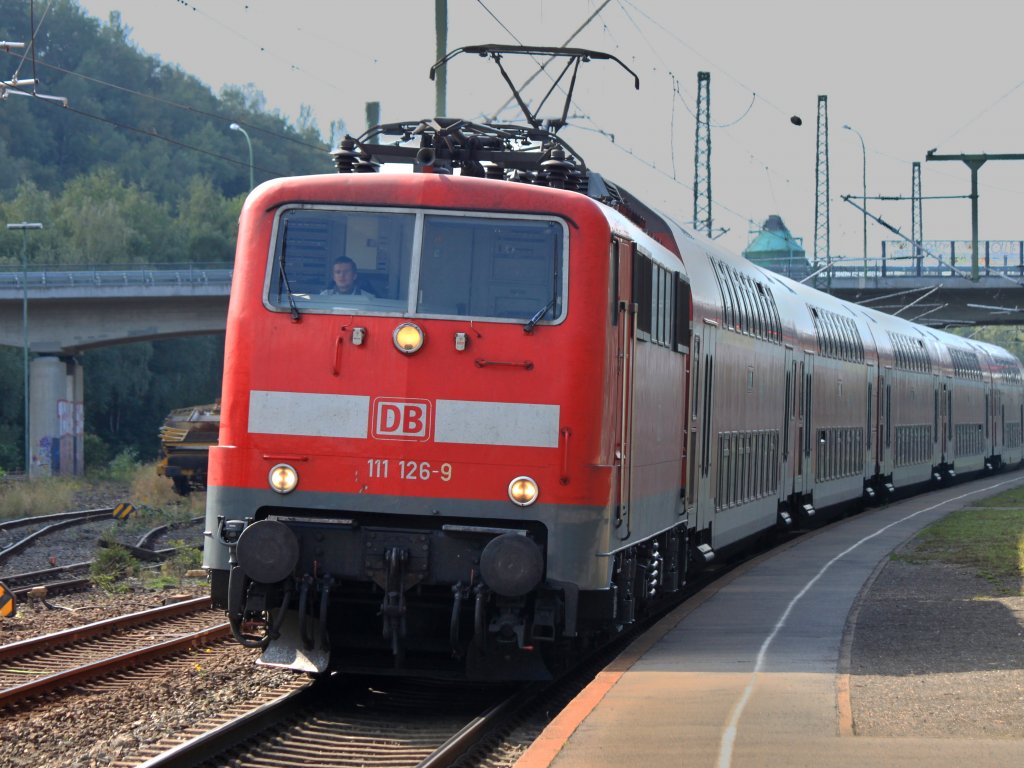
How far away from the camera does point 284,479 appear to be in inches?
377

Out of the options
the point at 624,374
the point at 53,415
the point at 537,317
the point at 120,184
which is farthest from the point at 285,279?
the point at 120,184

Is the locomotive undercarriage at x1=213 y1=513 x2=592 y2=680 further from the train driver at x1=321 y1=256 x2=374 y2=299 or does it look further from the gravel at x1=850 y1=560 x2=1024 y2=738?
the gravel at x1=850 y1=560 x2=1024 y2=738

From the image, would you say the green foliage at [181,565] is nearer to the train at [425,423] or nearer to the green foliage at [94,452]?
the train at [425,423]

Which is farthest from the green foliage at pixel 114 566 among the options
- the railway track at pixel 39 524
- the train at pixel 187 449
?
the train at pixel 187 449

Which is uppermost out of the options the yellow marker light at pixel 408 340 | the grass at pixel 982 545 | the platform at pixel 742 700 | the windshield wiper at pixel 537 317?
the windshield wiper at pixel 537 317

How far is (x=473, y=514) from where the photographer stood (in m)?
9.48

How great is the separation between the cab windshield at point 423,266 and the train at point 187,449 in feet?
107

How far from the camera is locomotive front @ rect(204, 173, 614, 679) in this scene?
31.1 ft

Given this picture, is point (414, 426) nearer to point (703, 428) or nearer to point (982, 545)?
point (703, 428)

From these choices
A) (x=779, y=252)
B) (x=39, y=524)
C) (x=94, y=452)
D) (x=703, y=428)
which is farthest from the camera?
(x=779, y=252)

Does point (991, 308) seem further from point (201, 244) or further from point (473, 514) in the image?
point (473, 514)

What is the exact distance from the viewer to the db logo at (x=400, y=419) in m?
9.59

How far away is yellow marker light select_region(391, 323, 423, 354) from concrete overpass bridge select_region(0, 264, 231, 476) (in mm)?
43609

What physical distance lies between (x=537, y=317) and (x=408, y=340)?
796 mm
